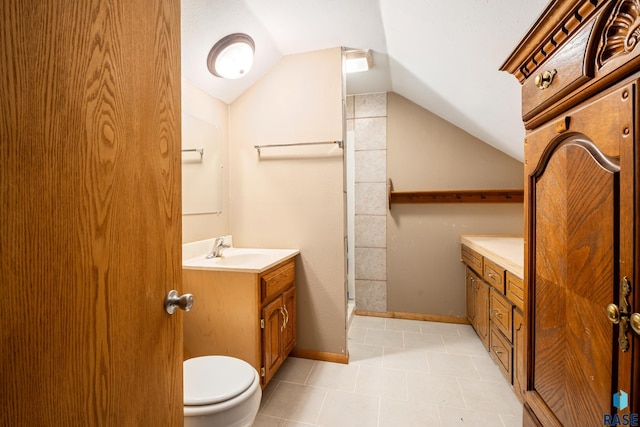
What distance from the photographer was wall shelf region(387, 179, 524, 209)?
273 centimetres

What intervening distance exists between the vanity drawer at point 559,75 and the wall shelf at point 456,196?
208cm

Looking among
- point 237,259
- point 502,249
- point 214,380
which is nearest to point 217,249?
point 237,259

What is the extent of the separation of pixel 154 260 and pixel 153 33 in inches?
21.5

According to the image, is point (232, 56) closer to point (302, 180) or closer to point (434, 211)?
point (302, 180)

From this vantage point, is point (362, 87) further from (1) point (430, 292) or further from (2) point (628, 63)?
(2) point (628, 63)

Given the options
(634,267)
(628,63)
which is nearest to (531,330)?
(634,267)

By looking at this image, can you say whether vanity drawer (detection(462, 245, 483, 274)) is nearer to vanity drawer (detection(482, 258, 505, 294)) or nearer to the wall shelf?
vanity drawer (detection(482, 258, 505, 294))

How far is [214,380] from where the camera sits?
3.73 feet

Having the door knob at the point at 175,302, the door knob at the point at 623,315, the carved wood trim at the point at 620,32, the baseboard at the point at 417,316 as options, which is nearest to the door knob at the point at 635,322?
the door knob at the point at 623,315

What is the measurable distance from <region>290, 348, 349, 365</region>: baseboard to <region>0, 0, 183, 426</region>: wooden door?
5.15 ft

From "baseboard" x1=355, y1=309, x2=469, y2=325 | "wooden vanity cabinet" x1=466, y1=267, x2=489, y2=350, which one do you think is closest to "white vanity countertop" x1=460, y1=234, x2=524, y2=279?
"wooden vanity cabinet" x1=466, y1=267, x2=489, y2=350

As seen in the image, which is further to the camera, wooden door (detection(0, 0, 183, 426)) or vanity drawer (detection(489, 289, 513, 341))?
vanity drawer (detection(489, 289, 513, 341))

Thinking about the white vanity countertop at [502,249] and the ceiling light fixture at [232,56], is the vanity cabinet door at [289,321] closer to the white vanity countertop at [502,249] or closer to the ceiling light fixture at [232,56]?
the white vanity countertop at [502,249]

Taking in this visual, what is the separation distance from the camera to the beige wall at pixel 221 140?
1.92 meters
